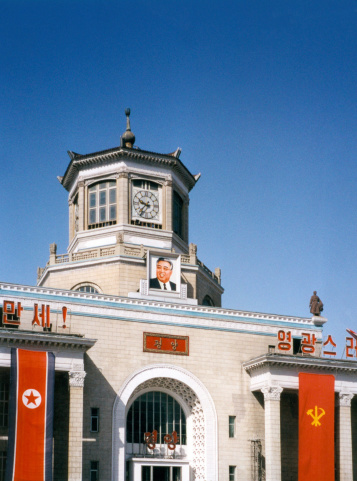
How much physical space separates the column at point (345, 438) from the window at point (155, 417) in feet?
32.9

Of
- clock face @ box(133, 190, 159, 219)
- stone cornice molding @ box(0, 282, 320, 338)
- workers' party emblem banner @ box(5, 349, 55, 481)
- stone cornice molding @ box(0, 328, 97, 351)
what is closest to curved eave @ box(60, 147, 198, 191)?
clock face @ box(133, 190, 159, 219)

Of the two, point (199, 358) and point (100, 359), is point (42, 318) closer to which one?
point (100, 359)

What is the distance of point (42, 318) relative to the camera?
45938mm

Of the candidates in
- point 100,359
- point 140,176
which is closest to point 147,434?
point 100,359

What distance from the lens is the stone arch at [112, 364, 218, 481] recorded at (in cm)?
4859

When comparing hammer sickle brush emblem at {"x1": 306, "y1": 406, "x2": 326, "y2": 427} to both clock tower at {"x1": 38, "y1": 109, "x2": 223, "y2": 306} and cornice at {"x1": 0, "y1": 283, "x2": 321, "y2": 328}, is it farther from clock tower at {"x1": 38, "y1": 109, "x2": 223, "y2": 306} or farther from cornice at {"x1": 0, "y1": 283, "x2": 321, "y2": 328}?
clock tower at {"x1": 38, "y1": 109, "x2": 223, "y2": 306}

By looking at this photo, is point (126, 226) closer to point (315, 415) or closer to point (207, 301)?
point (207, 301)

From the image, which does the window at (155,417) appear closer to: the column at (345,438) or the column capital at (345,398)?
the column at (345,438)

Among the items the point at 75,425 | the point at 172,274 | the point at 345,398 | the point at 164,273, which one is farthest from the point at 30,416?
the point at 345,398

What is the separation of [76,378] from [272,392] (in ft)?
41.5

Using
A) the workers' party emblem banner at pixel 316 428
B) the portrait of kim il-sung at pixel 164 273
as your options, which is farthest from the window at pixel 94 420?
the workers' party emblem banner at pixel 316 428

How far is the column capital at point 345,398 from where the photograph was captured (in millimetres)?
51469

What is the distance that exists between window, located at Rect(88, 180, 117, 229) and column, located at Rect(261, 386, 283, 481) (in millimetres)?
17393

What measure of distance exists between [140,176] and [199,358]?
15316 millimetres
